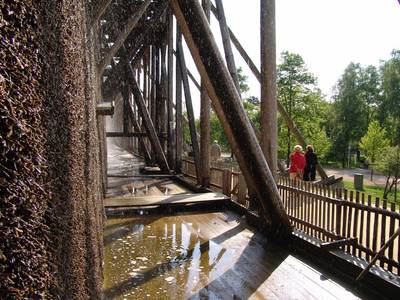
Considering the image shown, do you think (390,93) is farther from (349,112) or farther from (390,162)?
(390,162)

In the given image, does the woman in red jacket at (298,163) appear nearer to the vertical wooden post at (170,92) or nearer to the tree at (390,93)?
the vertical wooden post at (170,92)

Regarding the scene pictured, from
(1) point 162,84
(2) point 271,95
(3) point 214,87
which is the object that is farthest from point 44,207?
(1) point 162,84

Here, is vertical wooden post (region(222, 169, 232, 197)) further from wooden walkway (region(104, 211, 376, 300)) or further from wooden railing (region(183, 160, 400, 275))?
wooden walkway (region(104, 211, 376, 300))

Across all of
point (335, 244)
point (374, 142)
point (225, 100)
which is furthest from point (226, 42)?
point (374, 142)

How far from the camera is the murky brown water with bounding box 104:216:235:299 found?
400 cm

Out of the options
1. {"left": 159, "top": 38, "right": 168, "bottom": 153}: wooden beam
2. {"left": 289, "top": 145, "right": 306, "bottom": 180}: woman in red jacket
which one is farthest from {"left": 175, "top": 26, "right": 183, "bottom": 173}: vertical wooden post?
{"left": 289, "top": 145, "right": 306, "bottom": 180}: woman in red jacket

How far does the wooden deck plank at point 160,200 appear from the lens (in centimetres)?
743

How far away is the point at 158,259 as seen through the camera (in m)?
4.96

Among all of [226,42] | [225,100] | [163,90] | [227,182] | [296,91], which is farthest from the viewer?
[296,91]

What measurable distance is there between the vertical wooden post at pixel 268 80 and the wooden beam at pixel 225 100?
3.91 ft

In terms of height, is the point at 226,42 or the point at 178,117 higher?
the point at 226,42

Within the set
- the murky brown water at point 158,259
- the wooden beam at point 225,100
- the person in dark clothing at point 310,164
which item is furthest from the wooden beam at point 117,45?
the person in dark clothing at point 310,164

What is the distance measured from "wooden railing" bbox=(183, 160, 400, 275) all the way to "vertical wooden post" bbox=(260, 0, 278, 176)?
60cm

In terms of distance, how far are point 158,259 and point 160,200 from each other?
286cm
